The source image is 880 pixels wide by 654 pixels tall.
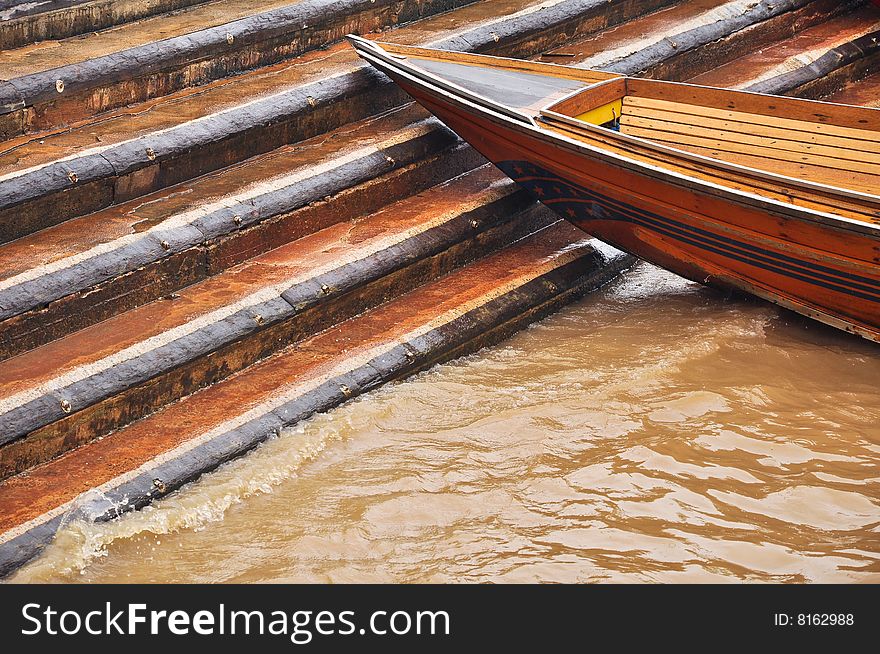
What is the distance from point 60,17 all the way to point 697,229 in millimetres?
4319

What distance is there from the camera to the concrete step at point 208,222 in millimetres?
4867

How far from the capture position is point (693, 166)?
208 inches

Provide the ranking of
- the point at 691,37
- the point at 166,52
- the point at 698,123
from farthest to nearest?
the point at 691,37 < the point at 166,52 < the point at 698,123

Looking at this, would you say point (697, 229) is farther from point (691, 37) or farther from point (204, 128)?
point (691, 37)

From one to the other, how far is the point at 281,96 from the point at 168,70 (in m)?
Answer: 0.77

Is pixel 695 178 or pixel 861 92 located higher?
pixel 695 178

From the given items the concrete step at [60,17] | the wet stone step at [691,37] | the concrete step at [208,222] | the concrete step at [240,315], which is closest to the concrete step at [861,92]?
the wet stone step at [691,37]

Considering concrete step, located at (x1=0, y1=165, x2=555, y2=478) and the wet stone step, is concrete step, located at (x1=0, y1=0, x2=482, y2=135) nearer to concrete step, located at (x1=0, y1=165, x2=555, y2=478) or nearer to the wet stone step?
the wet stone step

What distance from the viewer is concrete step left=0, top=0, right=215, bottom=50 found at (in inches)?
267

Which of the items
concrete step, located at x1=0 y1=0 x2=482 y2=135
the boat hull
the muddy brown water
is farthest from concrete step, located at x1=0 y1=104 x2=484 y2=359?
the muddy brown water

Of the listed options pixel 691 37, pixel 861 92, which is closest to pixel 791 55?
pixel 861 92

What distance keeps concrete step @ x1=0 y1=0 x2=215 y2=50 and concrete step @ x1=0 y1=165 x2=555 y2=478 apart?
8.23 feet

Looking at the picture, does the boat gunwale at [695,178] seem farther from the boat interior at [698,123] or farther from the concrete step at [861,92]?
the concrete step at [861,92]

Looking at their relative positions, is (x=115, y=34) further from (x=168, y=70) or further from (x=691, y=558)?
(x=691, y=558)
